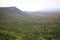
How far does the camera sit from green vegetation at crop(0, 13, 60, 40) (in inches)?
173

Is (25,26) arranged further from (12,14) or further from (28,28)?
(12,14)

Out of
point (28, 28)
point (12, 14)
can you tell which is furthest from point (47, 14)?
point (12, 14)

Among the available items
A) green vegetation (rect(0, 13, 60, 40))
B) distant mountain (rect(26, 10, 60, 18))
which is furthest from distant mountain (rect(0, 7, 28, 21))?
distant mountain (rect(26, 10, 60, 18))

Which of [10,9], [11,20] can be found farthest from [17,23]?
[10,9]

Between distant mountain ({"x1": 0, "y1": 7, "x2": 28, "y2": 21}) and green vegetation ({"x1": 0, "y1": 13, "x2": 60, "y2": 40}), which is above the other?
distant mountain ({"x1": 0, "y1": 7, "x2": 28, "y2": 21})

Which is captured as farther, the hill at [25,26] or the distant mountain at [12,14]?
the distant mountain at [12,14]

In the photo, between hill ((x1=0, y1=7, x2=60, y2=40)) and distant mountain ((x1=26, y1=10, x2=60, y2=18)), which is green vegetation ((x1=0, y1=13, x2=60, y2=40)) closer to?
hill ((x1=0, y1=7, x2=60, y2=40))

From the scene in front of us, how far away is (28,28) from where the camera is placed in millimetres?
4512

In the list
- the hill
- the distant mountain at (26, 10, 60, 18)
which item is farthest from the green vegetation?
the distant mountain at (26, 10, 60, 18)

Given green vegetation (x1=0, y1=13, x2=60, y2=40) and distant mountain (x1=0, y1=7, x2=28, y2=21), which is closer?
green vegetation (x1=0, y1=13, x2=60, y2=40)

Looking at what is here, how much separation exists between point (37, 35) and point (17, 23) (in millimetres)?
737

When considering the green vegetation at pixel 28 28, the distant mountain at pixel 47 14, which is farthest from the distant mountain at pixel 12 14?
the distant mountain at pixel 47 14

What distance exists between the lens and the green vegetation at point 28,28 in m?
4.39

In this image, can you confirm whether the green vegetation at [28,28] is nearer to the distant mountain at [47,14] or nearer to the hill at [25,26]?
the hill at [25,26]
